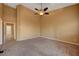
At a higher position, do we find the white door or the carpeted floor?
the white door

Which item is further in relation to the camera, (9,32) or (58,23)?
(58,23)

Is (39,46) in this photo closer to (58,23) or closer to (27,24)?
(27,24)

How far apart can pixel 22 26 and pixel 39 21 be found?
36cm

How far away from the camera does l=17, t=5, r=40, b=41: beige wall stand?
1.91m

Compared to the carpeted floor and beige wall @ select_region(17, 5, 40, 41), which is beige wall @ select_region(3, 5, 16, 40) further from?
the carpeted floor

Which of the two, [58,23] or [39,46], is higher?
[58,23]

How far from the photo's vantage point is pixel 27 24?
1.94 meters

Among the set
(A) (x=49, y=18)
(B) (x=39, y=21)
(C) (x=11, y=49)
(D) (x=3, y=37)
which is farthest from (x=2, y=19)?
(A) (x=49, y=18)

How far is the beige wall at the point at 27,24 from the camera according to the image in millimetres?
1905

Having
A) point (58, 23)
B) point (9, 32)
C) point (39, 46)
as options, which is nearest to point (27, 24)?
point (9, 32)

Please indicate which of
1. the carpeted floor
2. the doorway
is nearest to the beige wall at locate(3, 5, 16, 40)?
the doorway

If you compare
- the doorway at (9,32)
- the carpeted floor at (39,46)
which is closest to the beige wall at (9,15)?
the doorway at (9,32)

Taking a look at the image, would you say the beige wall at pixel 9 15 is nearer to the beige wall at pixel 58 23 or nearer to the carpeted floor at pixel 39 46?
the carpeted floor at pixel 39 46

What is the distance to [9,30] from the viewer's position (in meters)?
1.88
